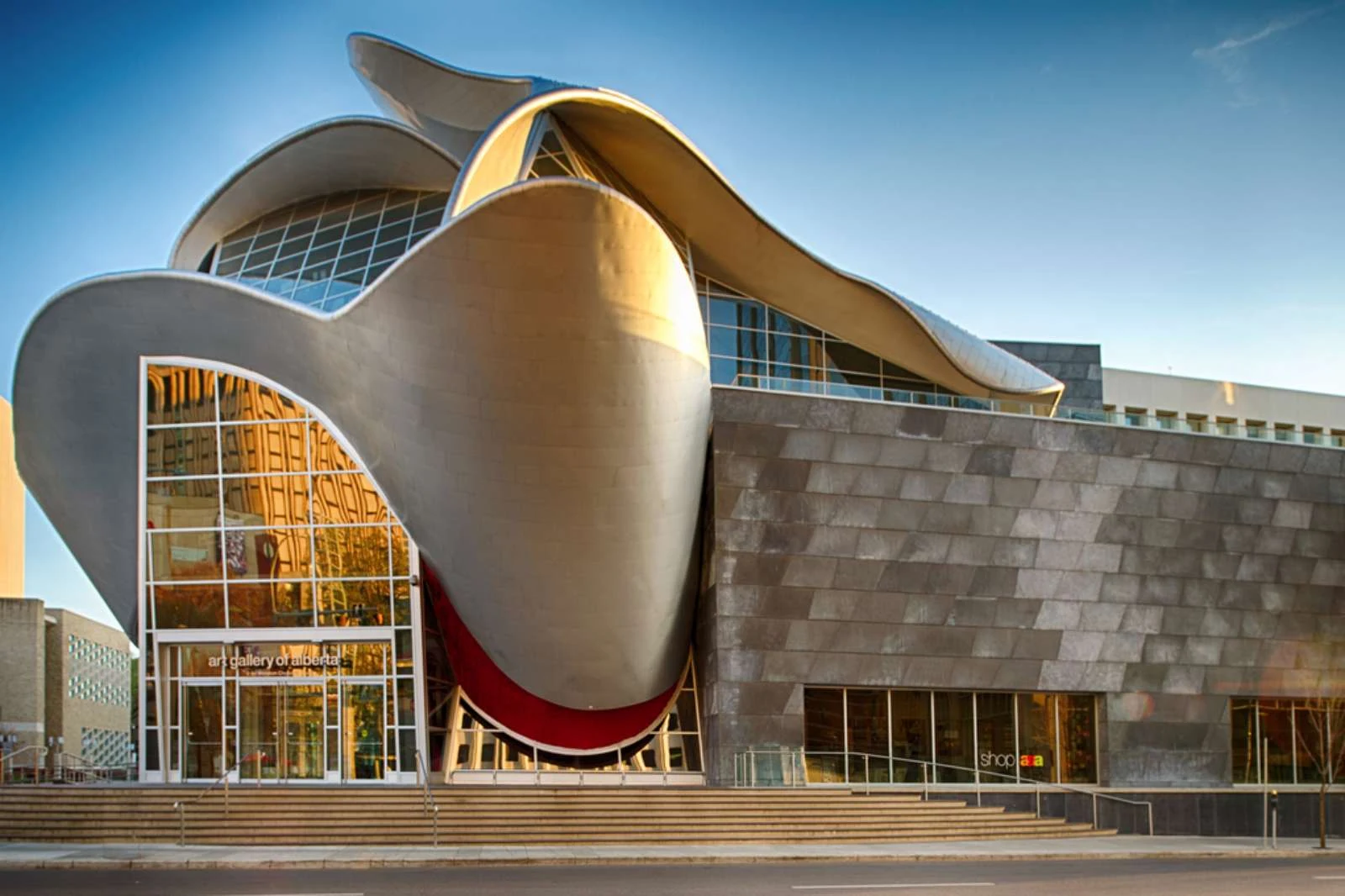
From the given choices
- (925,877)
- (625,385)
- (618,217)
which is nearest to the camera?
(925,877)

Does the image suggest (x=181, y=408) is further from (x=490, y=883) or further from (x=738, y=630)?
(x=490, y=883)

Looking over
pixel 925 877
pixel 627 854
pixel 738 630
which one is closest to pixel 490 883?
pixel 627 854

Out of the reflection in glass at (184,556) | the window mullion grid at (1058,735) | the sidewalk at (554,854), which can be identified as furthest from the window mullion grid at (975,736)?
the reflection in glass at (184,556)

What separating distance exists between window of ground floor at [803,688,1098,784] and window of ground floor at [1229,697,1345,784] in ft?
15.1

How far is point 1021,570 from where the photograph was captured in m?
34.6

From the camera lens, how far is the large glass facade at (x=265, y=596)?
105ft

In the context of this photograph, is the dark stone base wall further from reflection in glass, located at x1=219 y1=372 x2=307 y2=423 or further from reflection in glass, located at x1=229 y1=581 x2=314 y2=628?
reflection in glass, located at x1=219 y1=372 x2=307 y2=423

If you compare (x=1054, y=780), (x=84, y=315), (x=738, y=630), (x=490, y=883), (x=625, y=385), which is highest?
(x=84, y=315)

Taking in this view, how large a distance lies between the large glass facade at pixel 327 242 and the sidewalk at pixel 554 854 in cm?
1361

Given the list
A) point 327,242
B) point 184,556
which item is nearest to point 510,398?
point 184,556

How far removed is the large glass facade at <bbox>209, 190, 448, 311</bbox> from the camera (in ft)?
110

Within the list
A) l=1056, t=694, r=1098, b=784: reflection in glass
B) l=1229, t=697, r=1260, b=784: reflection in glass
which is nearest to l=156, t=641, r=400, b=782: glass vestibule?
l=1056, t=694, r=1098, b=784: reflection in glass

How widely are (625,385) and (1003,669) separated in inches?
537

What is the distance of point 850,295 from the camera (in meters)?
35.9
